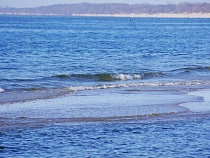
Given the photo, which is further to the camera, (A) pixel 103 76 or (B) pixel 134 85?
(A) pixel 103 76

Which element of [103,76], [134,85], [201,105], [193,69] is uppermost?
[201,105]

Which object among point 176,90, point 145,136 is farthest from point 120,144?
point 176,90

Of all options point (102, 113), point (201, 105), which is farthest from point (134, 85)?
point (102, 113)

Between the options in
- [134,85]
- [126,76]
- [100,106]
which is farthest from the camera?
[126,76]

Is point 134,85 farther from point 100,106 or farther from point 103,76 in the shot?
point 100,106

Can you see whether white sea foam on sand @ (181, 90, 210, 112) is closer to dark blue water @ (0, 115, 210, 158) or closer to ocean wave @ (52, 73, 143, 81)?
dark blue water @ (0, 115, 210, 158)

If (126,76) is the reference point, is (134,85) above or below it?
above

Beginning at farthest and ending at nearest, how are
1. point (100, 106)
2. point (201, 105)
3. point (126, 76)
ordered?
1. point (126, 76)
2. point (201, 105)
3. point (100, 106)

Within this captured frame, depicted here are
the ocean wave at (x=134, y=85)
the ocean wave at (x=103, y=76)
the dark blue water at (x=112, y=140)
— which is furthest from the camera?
the ocean wave at (x=103, y=76)

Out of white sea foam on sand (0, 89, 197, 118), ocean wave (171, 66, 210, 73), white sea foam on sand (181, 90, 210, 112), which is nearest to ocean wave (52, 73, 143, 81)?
ocean wave (171, 66, 210, 73)

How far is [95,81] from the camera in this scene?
1130 inches

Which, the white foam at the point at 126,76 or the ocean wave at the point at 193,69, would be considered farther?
the ocean wave at the point at 193,69

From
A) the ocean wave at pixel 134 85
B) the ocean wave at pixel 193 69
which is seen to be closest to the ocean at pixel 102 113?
the ocean wave at pixel 134 85

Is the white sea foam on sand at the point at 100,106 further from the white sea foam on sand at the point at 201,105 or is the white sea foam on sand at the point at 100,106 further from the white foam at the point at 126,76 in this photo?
the white foam at the point at 126,76
